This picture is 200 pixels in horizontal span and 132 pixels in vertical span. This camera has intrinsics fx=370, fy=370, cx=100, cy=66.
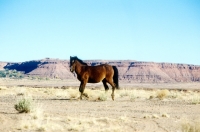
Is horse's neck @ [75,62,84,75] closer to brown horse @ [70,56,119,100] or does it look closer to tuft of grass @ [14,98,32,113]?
brown horse @ [70,56,119,100]

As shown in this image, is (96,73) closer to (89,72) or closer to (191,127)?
(89,72)

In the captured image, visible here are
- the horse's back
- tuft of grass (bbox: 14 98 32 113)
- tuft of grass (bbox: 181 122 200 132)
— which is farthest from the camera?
the horse's back

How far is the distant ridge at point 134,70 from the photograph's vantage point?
147m

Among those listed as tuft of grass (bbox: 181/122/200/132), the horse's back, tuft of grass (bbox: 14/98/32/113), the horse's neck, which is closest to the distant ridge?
the horse's back

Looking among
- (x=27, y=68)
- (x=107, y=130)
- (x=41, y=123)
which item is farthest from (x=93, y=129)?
(x=27, y=68)

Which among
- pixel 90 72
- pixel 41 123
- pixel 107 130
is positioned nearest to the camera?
pixel 107 130

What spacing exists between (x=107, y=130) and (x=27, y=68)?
519 feet

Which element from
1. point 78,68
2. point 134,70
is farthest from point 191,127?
point 134,70

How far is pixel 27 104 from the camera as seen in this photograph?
1381 cm

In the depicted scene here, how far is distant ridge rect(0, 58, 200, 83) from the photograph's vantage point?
481ft

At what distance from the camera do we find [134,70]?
15250cm

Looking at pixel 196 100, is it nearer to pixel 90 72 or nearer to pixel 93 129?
pixel 90 72

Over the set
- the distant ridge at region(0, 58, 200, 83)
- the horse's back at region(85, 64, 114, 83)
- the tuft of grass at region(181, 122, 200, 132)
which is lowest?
the distant ridge at region(0, 58, 200, 83)

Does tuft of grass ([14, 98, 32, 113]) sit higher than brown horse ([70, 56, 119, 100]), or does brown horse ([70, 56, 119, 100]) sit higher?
brown horse ([70, 56, 119, 100])
